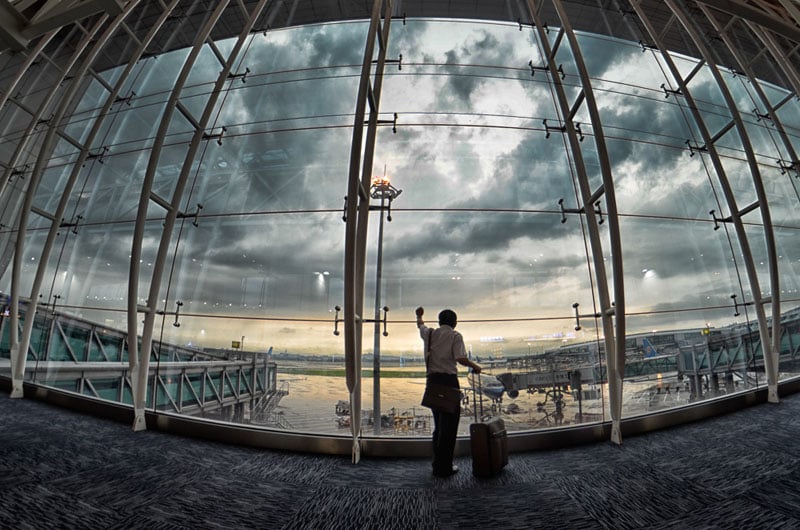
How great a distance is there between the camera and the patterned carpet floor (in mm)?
2002

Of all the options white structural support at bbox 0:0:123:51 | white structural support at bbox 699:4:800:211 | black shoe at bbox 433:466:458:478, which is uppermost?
white structural support at bbox 699:4:800:211

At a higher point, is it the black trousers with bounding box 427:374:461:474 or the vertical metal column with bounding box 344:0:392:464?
the vertical metal column with bounding box 344:0:392:464

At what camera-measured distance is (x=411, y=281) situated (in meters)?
4.32

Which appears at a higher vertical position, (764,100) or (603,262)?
(764,100)

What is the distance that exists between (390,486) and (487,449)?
921 mm

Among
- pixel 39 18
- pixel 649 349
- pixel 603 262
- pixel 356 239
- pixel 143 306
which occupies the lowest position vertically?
pixel 649 349

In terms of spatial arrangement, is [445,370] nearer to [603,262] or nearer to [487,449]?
[487,449]

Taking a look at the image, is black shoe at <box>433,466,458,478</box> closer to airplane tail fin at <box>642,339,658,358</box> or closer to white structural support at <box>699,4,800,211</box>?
airplane tail fin at <box>642,339,658,358</box>

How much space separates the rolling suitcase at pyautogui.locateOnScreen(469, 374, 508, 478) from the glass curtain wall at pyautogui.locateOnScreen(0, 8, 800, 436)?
89cm

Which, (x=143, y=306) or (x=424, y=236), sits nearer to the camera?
(x=143, y=306)

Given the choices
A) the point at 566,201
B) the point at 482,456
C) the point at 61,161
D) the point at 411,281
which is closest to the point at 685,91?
the point at 566,201

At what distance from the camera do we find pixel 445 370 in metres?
2.94

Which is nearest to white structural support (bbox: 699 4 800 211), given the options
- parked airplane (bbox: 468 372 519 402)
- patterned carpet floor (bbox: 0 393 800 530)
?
patterned carpet floor (bbox: 0 393 800 530)

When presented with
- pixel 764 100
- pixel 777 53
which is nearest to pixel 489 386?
pixel 764 100
